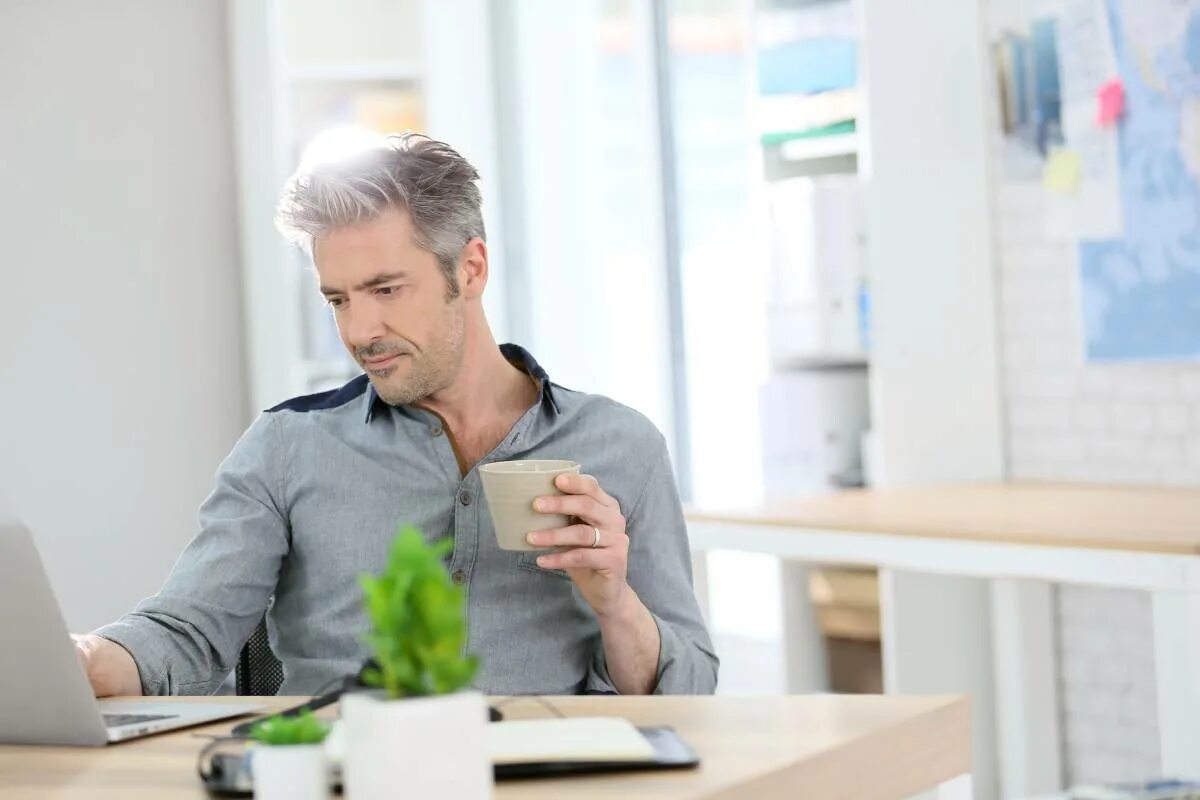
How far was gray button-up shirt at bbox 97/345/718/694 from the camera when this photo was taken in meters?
1.94

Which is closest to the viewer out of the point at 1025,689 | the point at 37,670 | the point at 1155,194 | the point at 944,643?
the point at 37,670

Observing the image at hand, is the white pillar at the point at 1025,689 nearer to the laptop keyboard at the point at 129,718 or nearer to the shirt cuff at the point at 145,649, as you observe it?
the shirt cuff at the point at 145,649

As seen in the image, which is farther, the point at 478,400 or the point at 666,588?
the point at 478,400

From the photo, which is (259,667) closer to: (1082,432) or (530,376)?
(530,376)

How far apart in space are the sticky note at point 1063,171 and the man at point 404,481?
6.04 ft

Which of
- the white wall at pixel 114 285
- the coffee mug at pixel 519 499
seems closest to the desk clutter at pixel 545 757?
the coffee mug at pixel 519 499

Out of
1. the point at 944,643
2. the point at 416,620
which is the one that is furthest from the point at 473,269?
the point at 944,643

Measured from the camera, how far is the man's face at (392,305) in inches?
77.0

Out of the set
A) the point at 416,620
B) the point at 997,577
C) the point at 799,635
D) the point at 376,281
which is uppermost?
the point at 376,281

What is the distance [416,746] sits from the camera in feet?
3.34

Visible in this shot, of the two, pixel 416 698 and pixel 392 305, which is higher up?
pixel 392 305

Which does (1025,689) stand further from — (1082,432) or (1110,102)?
(1110,102)

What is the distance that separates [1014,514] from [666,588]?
1306 mm

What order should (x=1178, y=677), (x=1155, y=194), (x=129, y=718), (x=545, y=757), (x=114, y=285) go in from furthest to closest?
(x=114, y=285) < (x=1155, y=194) < (x=1178, y=677) < (x=129, y=718) < (x=545, y=757)
